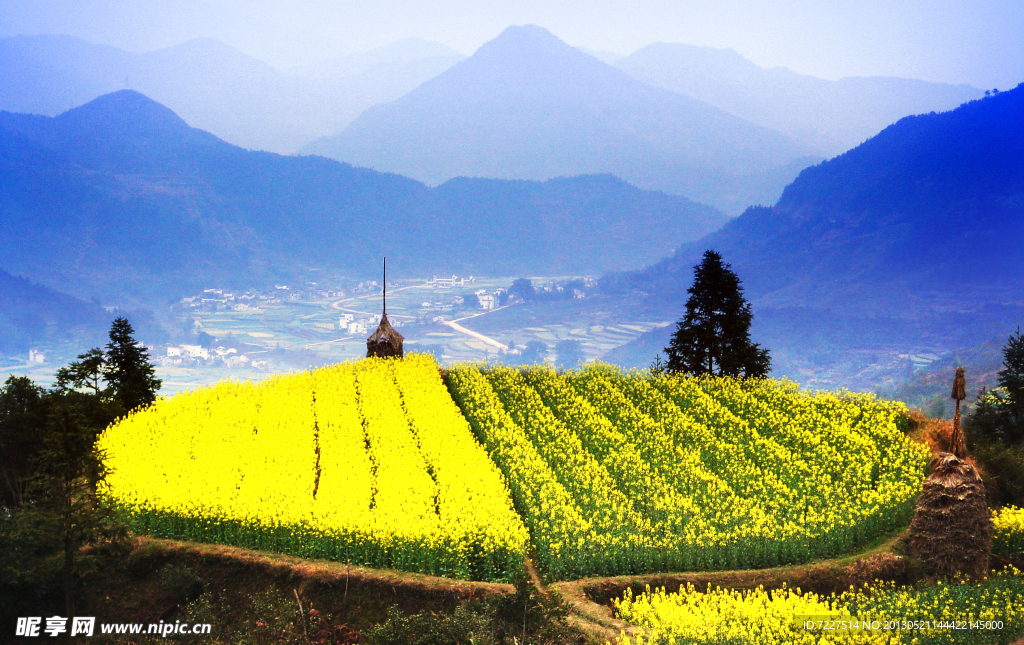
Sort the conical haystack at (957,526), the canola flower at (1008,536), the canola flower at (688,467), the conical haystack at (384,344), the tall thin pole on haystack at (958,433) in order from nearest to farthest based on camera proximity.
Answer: the conical haystack at (957,526) → the tall thin pole on haystack at (958,433) → the canola flower at (688,467) → the canola flower at (1008,536) → the conical haystack at (384,344)

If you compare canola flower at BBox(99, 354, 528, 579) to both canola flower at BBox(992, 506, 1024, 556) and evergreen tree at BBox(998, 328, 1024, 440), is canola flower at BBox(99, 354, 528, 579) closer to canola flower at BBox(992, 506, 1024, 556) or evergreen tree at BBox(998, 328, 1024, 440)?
canola flower at BBox(992, 506, 1024, 556)

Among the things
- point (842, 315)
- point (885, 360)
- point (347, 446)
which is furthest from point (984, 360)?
point (347, 446)

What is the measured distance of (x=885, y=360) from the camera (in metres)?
151

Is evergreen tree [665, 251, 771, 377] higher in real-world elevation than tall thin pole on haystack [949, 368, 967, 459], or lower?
higher

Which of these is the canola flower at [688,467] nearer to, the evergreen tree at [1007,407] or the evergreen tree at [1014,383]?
the evergreen tree at [1007,407]

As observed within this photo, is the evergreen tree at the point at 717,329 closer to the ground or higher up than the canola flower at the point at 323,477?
higher up

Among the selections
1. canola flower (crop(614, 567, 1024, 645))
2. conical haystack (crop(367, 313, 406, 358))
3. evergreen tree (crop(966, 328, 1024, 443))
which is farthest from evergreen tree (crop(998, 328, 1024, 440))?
conical haystack (crop(367, 313, 406, 358))

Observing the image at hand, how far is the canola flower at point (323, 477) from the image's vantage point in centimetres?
2123

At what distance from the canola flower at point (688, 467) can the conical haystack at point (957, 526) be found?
1907 millimetres

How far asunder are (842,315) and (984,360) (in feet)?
170

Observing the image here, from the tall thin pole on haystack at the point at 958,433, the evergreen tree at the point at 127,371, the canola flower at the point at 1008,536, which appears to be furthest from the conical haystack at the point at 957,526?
the evergreen tree at the point at 127,371

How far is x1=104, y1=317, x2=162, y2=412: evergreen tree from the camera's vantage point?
3634 cm

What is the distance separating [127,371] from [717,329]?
27.8 metres

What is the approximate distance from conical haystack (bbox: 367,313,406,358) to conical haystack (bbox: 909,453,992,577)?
2566 cm
